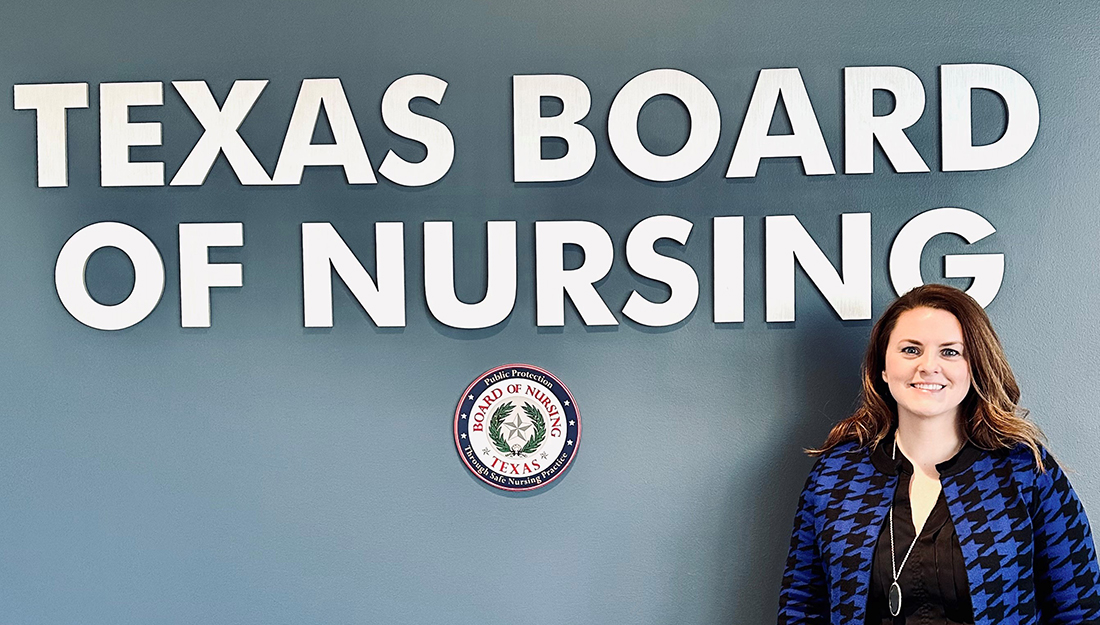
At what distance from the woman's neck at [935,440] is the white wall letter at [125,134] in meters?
1.74

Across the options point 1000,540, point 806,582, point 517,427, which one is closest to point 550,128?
point 517,427

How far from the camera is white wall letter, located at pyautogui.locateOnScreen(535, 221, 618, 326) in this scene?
1999mm

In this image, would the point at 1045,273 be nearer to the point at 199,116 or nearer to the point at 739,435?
the point at 739,435

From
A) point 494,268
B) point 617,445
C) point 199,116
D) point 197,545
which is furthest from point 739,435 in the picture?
point 199,116

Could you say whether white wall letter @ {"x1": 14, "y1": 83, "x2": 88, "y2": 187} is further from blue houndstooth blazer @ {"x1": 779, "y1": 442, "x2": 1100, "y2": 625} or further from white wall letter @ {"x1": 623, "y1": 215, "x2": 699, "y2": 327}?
blue houndstooth blazer @ {"x1": 779, "y1": 442, "x2": 1100, "y2": 625}

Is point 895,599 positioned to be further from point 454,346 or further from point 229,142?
point 229,142

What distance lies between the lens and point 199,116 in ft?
→ 6.75

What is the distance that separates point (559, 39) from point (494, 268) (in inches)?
21.3

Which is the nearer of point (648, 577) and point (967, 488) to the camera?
point (967, 488)

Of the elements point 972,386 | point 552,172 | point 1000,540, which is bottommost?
point 1000,540

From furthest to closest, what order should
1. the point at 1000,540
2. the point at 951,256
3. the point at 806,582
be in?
the point at 951,256, the point at 806,582, the point at 1000,540

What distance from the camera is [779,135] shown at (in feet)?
6.54

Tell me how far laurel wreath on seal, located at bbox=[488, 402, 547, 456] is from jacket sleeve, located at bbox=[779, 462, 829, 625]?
59cm

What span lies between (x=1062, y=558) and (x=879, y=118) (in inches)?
38.0
